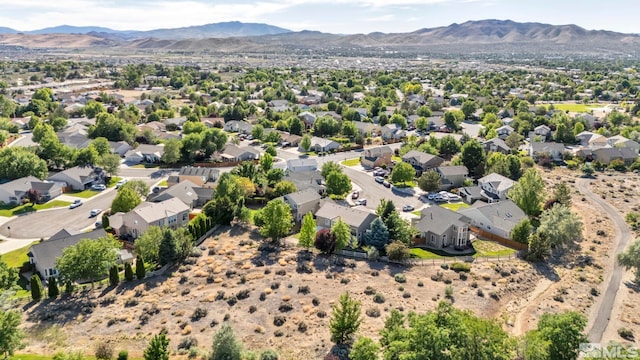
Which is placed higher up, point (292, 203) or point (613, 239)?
point (292, 203)

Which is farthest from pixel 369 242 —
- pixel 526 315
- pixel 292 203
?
pixel 526 315

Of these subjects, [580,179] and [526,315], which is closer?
[526,315]

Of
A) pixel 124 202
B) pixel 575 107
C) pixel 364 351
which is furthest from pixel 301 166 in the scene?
pixel 575 107

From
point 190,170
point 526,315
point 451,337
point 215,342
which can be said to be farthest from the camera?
point 190,170

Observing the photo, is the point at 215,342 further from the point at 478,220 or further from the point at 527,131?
the point at 527,131

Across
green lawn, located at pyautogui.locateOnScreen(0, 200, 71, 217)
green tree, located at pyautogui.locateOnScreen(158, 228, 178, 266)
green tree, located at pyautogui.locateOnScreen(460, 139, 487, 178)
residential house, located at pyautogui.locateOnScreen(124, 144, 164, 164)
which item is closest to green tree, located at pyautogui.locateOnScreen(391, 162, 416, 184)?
green tree, located at pyautogui.locateOnScreen(460, 139, 487, 178)

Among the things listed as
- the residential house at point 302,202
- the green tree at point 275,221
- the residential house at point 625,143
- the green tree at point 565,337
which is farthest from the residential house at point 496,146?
the green tree at point 565,337

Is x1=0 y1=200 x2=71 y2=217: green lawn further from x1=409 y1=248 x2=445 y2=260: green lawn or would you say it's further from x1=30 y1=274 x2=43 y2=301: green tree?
x1=409 y1=248 x2=445 y2=260: green lawn
